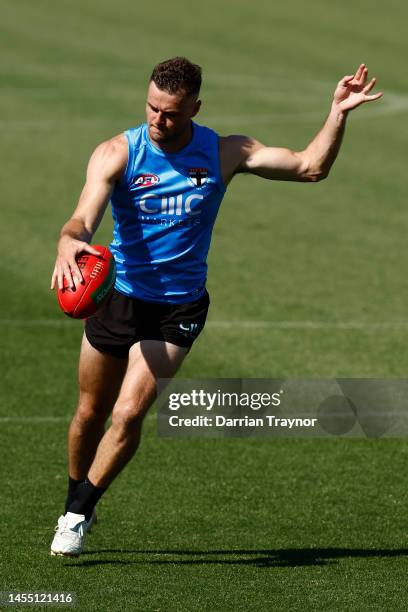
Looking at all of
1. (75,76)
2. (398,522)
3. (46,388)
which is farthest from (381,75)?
(398,522)

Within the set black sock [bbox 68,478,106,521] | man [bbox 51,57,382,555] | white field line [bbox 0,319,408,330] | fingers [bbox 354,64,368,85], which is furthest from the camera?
white field line [bbox 0,319,408,330]

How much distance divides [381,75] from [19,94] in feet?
24.3

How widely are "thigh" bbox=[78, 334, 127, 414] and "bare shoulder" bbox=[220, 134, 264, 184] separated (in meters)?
1.30

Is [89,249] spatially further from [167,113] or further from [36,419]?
[36,419]

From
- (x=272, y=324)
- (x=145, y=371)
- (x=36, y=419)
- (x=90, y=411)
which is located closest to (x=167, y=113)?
(x=145, y=371)

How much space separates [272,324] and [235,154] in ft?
19.6

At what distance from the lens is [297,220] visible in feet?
65.6

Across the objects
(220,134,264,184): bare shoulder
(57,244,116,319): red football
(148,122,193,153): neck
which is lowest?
(57,244,116,319): red football

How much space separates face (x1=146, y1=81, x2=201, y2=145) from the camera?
8.76 metres

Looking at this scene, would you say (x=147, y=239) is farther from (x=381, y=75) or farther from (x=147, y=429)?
(x=381, y=75)

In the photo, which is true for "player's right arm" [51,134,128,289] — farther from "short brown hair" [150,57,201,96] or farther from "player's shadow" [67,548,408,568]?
"player's shadow" [67,548,408,568]

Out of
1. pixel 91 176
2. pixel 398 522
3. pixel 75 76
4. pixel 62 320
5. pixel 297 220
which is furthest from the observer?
pixel 75 76

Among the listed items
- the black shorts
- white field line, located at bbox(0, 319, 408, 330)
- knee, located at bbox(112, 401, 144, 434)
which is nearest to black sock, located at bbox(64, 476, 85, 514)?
knee, located at bbox(112, 401, 144, 434)

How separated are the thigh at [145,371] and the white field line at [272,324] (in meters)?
5.95
